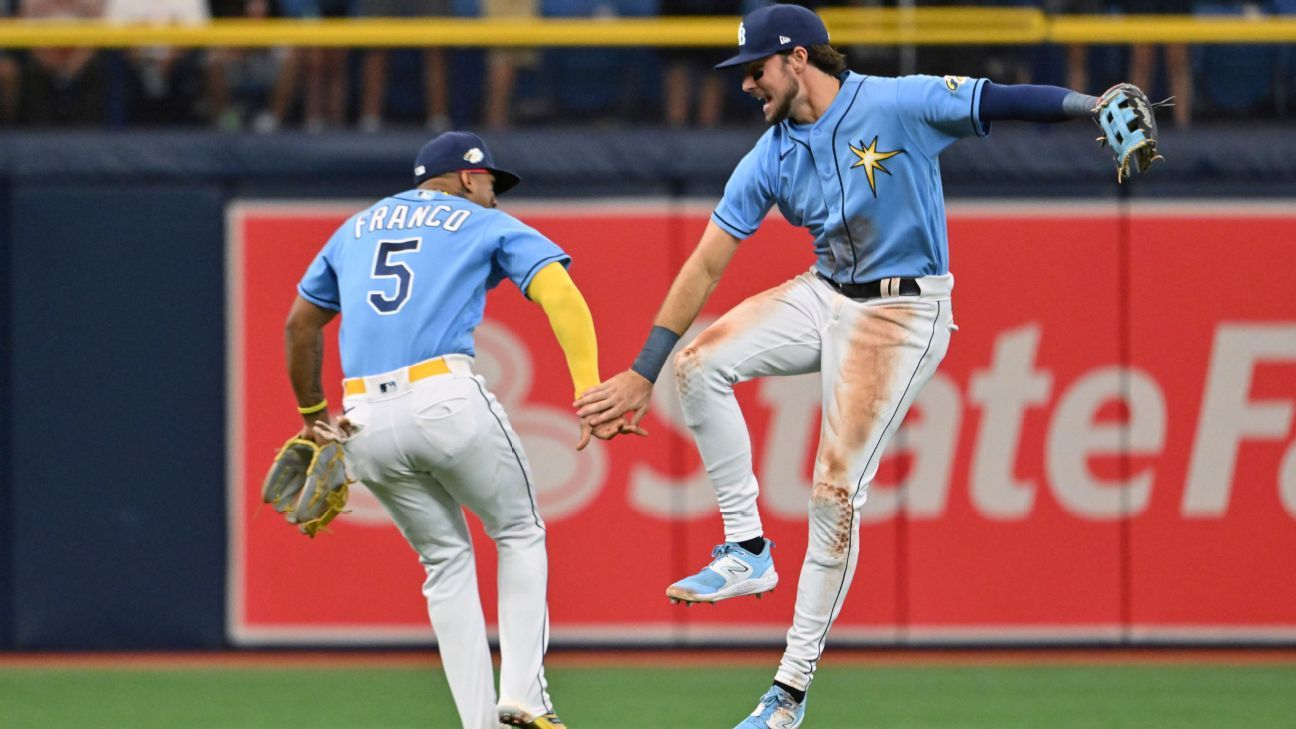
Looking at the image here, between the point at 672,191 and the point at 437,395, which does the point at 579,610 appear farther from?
the point at 437,395

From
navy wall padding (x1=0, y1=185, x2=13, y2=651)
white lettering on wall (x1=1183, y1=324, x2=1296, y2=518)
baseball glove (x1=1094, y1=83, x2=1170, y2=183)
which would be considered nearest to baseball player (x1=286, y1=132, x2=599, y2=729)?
baseball glove (x1=1094, y1=83, x2=1170, y2=183)

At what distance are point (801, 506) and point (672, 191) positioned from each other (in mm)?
1652

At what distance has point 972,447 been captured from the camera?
9328 mm

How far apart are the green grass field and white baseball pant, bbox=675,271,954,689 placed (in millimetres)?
1558

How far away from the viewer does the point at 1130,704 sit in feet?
26.1

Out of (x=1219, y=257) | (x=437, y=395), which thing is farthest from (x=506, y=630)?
(x=1219, y=257)

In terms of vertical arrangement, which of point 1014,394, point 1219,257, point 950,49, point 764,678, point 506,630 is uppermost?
point 950,49

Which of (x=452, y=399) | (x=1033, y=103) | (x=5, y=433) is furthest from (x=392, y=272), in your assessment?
(x=5, y=433)

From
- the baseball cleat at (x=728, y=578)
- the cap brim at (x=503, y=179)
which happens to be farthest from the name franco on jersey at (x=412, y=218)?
the baseball cleat at (x=728, y=578)

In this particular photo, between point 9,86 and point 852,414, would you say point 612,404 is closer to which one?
point 852,414

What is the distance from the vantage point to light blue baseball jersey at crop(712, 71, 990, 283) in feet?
19.4

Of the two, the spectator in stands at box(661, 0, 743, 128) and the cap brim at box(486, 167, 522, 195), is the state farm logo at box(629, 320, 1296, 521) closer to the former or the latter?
the spectator in stands at box(661, 0, 743, 128)

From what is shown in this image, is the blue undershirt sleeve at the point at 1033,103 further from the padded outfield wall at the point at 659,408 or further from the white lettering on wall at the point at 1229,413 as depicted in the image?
the white lettering on wall at the point at 1229,413

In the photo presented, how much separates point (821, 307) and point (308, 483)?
182 cm
